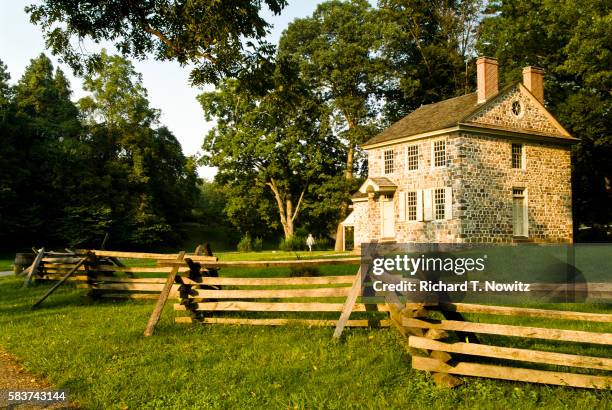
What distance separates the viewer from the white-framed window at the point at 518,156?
28.6 metres

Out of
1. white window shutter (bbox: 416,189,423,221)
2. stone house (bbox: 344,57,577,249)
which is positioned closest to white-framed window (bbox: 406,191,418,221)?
stone house (bbox: 344,57,577,249)

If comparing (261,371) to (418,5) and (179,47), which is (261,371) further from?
(418,5)

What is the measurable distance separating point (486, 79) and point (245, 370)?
82.3ft

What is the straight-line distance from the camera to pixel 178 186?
2085 inches

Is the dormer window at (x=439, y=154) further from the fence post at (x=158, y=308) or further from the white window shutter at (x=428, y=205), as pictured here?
the fence post at (x=158, y=308)

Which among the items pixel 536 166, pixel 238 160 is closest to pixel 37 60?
pixel 238 160

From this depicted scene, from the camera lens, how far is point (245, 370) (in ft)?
19.7

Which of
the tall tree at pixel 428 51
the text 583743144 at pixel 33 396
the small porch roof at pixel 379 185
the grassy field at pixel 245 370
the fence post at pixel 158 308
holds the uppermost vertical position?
the tall tree at pixel 428 51

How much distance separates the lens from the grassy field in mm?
5023

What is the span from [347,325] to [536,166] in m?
24.6

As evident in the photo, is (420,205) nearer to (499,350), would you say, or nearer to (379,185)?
(379,185)

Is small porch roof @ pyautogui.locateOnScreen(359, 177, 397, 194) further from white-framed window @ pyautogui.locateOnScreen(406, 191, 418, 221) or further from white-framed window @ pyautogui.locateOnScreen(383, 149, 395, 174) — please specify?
white-framed window @ pyautogui.locateOnScreen(406, 191, 418, 221)

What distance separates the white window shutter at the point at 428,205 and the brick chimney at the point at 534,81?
843cm

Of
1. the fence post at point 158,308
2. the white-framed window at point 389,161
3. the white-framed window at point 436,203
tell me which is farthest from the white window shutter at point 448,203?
the fence post at point 158,308
